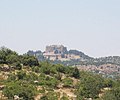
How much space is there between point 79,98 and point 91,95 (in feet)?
25.9

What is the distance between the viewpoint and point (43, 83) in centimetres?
9369

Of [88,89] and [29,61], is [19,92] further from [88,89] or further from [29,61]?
[29,61]

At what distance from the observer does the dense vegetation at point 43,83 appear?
256 feet

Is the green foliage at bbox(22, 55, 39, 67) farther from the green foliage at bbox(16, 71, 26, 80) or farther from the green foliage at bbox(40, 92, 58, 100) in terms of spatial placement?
the green foliage at bbox(40, 92, 58, 100)

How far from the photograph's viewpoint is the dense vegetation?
7806 cm

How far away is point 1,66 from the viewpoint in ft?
345

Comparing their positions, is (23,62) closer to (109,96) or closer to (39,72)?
(39,72)

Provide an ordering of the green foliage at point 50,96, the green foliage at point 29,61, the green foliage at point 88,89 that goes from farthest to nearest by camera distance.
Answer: the green foliage at point 29,61 → the green foliage at point 88,89 → the green foliage at point 50,96

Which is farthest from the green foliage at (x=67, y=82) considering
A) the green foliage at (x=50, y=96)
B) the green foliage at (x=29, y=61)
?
the green foliage at (x=29, y=61)

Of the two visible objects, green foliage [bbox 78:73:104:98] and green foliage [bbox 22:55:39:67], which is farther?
green foliage [bbox 22:55:39:67]

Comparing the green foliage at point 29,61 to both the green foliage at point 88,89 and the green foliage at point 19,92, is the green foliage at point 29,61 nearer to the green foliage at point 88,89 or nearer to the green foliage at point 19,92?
the green foliage at point 88,89

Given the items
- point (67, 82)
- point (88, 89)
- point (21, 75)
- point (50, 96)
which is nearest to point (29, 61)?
point (21, 75)

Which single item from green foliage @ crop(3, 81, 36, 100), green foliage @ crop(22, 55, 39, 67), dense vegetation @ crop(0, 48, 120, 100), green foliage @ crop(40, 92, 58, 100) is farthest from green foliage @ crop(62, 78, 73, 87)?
green foliage @ crop(22, 55, 39, 67)

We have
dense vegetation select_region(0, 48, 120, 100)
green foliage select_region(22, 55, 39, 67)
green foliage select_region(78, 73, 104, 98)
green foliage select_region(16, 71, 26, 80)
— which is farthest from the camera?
green foliage select_region(22, 55, 39, 67)
